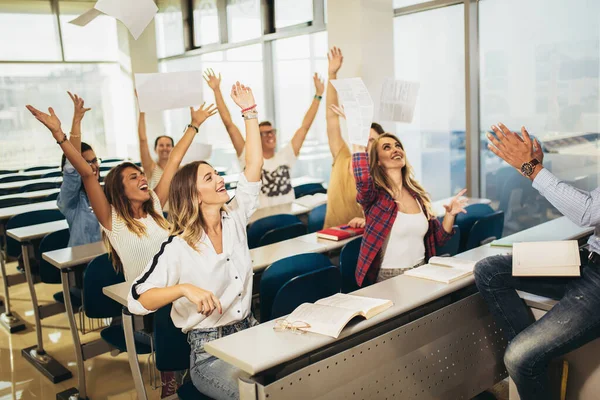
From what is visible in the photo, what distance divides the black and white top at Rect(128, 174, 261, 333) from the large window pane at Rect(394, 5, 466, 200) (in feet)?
11.3

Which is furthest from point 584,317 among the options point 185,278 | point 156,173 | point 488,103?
point 156,173

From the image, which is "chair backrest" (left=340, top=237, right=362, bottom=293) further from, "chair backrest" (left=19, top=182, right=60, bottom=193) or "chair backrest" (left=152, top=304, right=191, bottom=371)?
"chair backrest" (left=19, top=182, right=60, bottom=193)

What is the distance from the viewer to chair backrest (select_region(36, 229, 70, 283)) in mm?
3888

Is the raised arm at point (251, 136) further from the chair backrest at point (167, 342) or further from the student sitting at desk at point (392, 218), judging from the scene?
the chair backrest at point (167, 342)

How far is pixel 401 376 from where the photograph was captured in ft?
7.43

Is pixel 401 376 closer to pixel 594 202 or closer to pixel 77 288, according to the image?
pixel 594 202

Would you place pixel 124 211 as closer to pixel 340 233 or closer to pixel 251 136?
pixel 251 136

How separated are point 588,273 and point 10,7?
19.5 feet

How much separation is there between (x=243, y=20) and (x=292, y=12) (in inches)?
39.9

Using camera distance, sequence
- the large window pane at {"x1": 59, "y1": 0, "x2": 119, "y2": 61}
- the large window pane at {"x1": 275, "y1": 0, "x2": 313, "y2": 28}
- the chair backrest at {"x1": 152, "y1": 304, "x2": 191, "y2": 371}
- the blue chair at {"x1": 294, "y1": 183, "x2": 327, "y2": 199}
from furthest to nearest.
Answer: the large window pane at {"x1": 59, "y1": 0, "x2": 119, "y2": 61} < the large window pane at {"x1": 275, "y1": 0, "x2": 313, "y2": 28} < the blue chair at {"x1": 294, "y1": 183, "x2": 327, "y2": 199} < the chair backrest at {"x1": 152, "y1": 304, "x2": 191, "y2": 371}

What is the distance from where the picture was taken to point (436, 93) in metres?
5.43

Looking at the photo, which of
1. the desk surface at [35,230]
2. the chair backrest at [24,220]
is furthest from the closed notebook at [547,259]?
the chair backrest at [24,220]

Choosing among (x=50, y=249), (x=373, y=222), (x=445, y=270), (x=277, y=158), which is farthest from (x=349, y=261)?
(x=50, y=249)

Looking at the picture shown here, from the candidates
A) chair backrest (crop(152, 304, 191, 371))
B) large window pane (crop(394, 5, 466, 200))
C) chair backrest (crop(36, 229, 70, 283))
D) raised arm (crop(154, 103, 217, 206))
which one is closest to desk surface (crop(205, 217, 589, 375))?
chair backrest (crop(152, 304, 191, 371))
